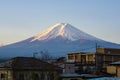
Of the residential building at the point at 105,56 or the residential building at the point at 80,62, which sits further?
the residential building at the point at 105,56

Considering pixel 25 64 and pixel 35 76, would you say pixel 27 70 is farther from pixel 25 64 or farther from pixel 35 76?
pixel 35 76

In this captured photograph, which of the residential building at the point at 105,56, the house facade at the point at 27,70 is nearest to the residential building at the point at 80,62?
the residential building at the point at 105,56

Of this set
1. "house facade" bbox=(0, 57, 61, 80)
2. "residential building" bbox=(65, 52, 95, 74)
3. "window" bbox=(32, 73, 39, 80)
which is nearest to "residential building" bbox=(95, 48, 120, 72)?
"residential building" bbox=(65, 52, 95, 74)

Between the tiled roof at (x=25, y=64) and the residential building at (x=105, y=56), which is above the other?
the residential building at (x=105, y=56)

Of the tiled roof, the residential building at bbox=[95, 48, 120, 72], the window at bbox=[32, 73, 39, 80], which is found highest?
the residential building at bbox=[95, 48, 120, 72]

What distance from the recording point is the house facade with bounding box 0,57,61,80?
3712 centimetres

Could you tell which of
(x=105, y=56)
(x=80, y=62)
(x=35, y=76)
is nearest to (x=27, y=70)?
(x=35, y=76)

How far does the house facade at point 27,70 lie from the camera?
37.1m

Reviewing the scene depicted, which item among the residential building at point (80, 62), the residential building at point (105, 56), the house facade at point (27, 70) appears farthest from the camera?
the residential building at point (105, 56)

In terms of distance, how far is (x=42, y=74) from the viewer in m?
38.6

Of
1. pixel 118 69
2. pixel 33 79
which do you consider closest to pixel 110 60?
pixel 118 69

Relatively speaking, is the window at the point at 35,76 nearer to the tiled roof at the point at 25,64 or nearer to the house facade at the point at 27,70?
the house facade at the point at 27,70

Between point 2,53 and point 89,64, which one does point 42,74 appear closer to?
point 89,64

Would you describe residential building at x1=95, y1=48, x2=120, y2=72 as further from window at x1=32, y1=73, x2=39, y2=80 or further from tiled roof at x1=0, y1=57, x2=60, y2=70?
window at x1=32, y1=73, x2=39, y2=80
